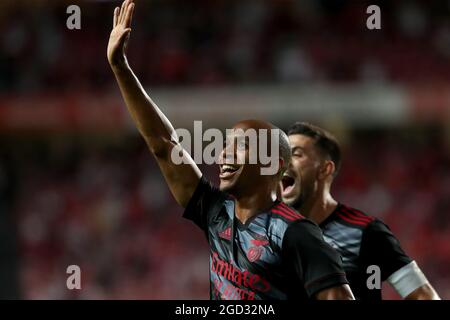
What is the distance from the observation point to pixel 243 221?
3020mm

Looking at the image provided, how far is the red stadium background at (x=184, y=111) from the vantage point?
35.8ft

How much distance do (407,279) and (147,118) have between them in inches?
53.0

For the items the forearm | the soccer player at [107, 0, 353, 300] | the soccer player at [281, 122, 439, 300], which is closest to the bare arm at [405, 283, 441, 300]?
the soccer player at [281, 122, 439, 300]

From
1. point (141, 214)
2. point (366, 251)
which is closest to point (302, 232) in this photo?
point (366, 251)

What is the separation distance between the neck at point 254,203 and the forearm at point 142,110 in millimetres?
376

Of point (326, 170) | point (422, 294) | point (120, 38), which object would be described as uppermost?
point (120, 38)

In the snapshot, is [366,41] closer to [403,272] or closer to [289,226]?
[403,272]

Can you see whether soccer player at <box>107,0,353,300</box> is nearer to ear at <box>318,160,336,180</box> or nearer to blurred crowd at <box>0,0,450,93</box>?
ear at <box>318,160,336,180</box>

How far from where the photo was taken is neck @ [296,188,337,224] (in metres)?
3.83

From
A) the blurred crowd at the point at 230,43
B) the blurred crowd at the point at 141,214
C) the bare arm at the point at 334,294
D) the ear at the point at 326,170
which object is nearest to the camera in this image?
the bare arm at the point at 334,294

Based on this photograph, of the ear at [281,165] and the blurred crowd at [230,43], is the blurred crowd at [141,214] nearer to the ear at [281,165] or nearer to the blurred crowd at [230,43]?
the blurred crowd at [230,43]

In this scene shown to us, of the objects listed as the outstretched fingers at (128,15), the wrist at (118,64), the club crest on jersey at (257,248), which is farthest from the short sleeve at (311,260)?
the outstretched fingers at (128,15)

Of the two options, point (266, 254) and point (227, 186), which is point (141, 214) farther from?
point (266, 254)

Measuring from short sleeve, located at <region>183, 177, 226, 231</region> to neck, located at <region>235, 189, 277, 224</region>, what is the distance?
0.13 meters
